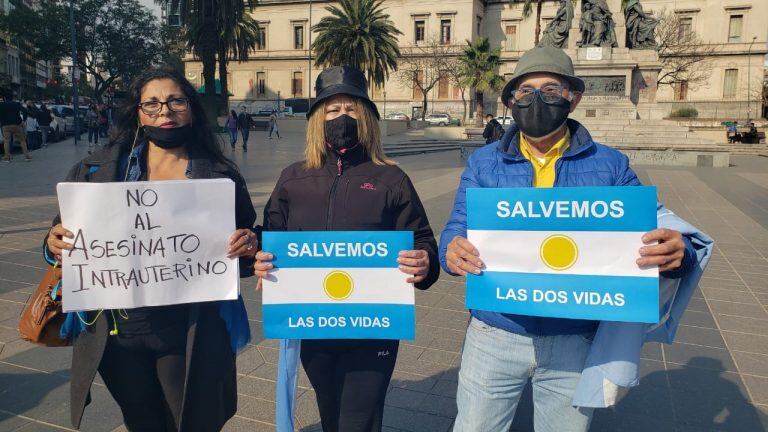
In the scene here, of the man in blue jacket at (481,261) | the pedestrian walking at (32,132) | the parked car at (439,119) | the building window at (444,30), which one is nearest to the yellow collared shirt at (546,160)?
the man in blue jacket at (481,261)

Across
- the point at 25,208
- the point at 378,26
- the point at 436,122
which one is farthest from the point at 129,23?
the point at 25,208

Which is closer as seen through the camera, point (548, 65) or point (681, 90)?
point (548, 65)

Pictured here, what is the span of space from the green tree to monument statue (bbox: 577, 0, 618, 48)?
3540 centimetres

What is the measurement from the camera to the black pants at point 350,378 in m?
2.43

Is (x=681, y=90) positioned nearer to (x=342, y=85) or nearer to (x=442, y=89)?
(x=442, y=89)

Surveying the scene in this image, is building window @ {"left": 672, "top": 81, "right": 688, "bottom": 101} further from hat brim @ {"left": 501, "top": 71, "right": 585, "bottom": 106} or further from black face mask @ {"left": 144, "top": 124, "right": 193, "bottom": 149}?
black face mask @ {"left": 144, "top": 124, "right": 193, "bottom": 149}

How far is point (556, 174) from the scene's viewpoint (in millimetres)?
2191

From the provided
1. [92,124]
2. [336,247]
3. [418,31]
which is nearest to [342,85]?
[336,247]

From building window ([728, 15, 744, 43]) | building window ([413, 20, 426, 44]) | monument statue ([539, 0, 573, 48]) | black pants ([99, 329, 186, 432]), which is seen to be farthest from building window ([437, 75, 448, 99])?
black pants ([99, 329, 186, 432])

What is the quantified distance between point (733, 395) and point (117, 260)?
383 centimetres

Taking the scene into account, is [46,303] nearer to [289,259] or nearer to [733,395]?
[289,259]

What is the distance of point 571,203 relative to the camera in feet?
6.68

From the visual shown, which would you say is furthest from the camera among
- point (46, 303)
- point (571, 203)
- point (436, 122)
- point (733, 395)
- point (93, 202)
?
point (436, 122)

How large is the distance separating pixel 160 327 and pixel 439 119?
192 ft
